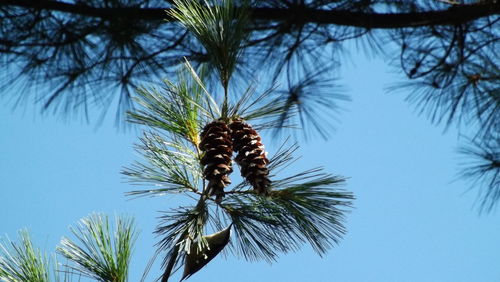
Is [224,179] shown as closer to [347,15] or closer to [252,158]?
[252,158]

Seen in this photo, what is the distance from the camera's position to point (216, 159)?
1.17 metres

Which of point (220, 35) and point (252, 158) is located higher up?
point (220, 35)

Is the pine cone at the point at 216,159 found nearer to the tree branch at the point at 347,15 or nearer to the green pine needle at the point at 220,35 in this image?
A: the green pine needle at the point at 220,35

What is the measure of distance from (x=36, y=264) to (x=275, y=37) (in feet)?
5.28

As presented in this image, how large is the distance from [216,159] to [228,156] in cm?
2

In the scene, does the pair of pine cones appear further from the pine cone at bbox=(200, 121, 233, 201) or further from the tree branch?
the tree branch

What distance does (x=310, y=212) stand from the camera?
1.21 metres

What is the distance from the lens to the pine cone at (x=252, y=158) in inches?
46.7

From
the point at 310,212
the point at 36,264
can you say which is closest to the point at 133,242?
the point at 36,264

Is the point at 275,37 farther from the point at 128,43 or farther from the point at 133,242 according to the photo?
the point at 133,242

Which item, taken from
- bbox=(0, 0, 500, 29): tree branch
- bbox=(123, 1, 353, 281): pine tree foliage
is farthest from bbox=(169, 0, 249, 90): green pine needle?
bbox=(0, 0, 500, 29): tree branch

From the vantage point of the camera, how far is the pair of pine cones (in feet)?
3.83

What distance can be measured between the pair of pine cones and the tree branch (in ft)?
4.36

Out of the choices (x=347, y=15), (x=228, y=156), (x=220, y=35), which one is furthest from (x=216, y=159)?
(x=347, y=15)
